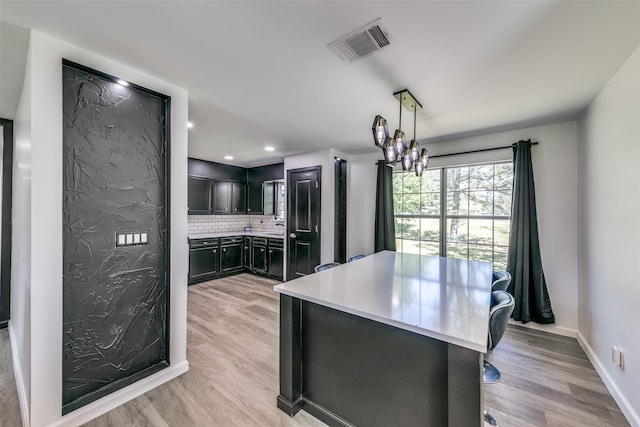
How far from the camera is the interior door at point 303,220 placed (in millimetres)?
4586

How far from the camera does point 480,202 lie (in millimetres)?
3695

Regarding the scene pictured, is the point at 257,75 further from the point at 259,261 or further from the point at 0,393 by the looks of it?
the point at 259,261

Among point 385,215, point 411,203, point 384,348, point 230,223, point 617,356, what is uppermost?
point 411,203

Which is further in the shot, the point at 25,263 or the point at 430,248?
the point at 430,248

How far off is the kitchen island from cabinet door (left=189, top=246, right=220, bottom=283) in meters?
3.57

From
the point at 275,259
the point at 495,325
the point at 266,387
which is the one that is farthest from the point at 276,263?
the point at 495,325

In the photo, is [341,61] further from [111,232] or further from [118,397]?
[118,397]

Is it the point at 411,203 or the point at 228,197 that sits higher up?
the point at 228,197

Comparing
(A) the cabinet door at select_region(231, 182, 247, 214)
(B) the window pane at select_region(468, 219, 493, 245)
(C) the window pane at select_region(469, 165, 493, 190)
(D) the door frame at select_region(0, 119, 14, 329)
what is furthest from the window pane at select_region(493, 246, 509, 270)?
(D) the door frame at select_region(0, 119, 14, 329)

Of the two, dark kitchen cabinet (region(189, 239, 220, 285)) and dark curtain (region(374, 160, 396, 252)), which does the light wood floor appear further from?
dark curtain (region(374, 160, 396, 252))

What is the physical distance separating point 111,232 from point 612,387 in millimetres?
4030

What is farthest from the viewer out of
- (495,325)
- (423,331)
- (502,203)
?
(502,203)

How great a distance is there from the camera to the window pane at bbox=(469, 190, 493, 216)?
3623 millimetres

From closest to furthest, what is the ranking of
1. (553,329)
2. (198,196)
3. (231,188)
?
(553,329), (198,196), (231,188)
